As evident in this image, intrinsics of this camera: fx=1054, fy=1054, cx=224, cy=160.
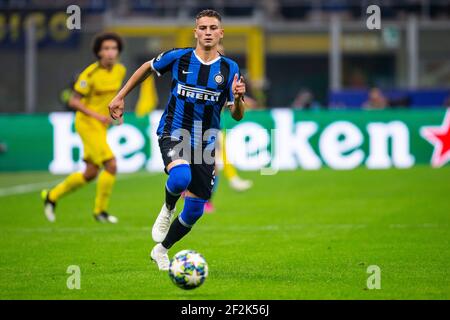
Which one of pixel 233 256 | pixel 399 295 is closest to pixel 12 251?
pixel 233 256

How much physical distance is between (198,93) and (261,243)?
2622mm

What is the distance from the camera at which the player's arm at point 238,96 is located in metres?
8.57

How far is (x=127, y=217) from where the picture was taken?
14266mm

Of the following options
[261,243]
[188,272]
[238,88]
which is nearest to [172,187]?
[238,88]

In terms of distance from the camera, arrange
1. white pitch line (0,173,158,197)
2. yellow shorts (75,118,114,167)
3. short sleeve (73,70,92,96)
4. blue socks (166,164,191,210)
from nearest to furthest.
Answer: blue socks (166,164,191,210) < short sleeve (73,70,92,96) < yellow shorts (75,118,114,167) < white pitch line (0,173,158,197)

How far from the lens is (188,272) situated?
796cm

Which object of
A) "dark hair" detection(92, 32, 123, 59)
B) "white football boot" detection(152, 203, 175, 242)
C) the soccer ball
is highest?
"dark hair" detection(92, 32, 123, 59)

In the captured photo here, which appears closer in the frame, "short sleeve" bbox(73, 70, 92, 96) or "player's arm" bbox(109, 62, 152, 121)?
"player's arm" bbox(109, 62, 152, 121)

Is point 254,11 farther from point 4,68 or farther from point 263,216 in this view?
point 263,216

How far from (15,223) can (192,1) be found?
888 inches

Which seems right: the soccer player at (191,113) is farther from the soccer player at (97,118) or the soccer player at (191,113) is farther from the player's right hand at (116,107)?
the soccer player at (97,118)

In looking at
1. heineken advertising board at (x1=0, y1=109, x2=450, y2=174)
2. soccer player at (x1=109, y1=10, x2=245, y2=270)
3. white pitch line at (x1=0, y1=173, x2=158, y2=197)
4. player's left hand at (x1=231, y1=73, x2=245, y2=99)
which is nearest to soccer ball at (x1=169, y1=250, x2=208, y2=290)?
soccer player at (x1=109, y1=10, x2=245, y2=270)

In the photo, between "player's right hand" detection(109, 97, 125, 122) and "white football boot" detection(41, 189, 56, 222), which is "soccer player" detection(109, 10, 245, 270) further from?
"white football boot" detection(41, 189, 56, 222)

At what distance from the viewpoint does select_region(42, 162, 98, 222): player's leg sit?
1358cm
